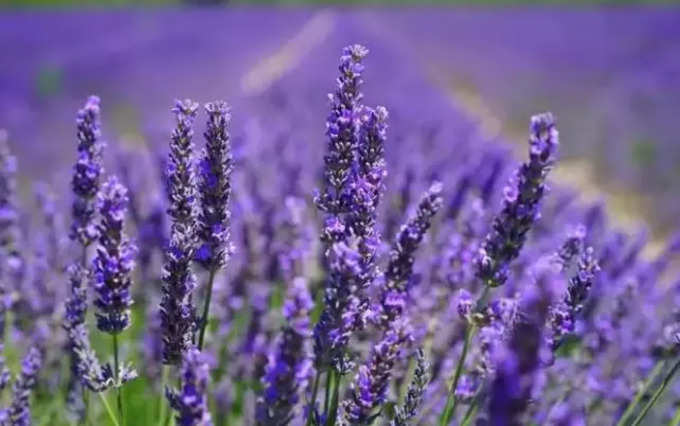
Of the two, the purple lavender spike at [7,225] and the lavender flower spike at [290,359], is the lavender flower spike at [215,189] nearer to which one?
the lavender flower spike at [290,359]

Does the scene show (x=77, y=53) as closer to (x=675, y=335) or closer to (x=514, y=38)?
(x=514, y=38)

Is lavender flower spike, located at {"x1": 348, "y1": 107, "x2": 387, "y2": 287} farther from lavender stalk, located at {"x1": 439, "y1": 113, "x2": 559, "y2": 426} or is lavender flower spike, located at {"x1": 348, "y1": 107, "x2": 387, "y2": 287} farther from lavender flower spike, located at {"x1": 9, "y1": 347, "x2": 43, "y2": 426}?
lavender flower spike, located at {"x1": 9, "y1": 347, "x2": 43, "y2": 426}

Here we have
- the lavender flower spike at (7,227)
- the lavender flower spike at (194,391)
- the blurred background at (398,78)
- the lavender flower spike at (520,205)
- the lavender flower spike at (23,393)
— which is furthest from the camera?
the blurred background at (398,78)

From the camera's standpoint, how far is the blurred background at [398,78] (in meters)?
9.12

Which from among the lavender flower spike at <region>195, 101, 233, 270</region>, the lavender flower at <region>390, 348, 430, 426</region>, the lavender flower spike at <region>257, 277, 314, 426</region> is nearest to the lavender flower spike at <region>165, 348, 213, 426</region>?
the lavender flower spike at <region>257, 277, 314, 426</region>

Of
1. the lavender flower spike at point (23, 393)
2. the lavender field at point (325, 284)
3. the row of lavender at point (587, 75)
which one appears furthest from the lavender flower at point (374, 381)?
the row of lavender at point (587, 75)

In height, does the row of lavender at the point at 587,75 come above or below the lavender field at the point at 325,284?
above

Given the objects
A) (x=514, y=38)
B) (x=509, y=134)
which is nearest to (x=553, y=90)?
(x=509, y=134)

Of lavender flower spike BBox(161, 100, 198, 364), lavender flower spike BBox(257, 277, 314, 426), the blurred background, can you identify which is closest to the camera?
lavender flower spike BBox(257, 277, 314, 426)

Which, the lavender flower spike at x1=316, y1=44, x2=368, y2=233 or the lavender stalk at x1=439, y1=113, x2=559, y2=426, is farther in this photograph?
the lavender flower spike at x1=316, y1=44, x2=368, y2=233

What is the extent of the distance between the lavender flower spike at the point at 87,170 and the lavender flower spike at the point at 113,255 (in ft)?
0.47

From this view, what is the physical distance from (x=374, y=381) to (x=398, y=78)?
37.3 feet

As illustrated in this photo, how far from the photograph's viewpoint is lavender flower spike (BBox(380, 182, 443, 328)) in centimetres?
162

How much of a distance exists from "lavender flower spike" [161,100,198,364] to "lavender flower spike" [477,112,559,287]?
632mm
